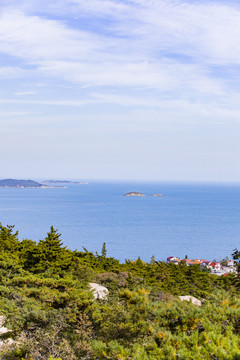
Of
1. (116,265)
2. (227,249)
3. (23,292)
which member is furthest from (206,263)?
(23,292)

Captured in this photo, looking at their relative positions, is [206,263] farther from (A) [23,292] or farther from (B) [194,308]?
(B) [194,308]

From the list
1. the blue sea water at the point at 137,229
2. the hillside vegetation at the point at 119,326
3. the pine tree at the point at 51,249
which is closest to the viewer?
the hillside vegetation at the point at 119,326

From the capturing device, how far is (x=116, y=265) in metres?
29.6

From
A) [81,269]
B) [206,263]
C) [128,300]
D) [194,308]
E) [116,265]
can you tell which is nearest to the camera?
[194,308]

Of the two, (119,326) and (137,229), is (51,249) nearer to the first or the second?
(119,326)

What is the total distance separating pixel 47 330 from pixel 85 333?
1210 mm

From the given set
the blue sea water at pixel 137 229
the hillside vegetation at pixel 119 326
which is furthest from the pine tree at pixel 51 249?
the blue sea water at pixel 137 229

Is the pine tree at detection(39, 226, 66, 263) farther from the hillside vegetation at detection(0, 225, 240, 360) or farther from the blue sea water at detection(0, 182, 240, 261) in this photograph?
the blue sea water at detection(0, 182, 240, 261)

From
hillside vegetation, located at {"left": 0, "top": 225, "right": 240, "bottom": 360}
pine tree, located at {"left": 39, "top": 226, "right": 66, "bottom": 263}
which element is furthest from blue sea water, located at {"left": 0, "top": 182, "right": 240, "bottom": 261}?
hillside vegetation, located at {"left": 0, "top": 225, "right": 240, "bottom": 360}

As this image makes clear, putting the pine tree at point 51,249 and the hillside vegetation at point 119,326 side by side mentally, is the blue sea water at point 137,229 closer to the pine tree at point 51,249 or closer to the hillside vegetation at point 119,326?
the pine tree at point 51,249

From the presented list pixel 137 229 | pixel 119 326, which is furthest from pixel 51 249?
pixel 137 229

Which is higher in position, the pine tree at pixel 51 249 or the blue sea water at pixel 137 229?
the pine tree at pixel 51 249

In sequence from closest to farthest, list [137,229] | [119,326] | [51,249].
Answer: [119,326]
[51,249]
[137,229]

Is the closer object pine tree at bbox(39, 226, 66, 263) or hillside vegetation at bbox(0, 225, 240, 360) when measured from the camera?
hillside vegetation at bbox(0, 225, 240, 360)
